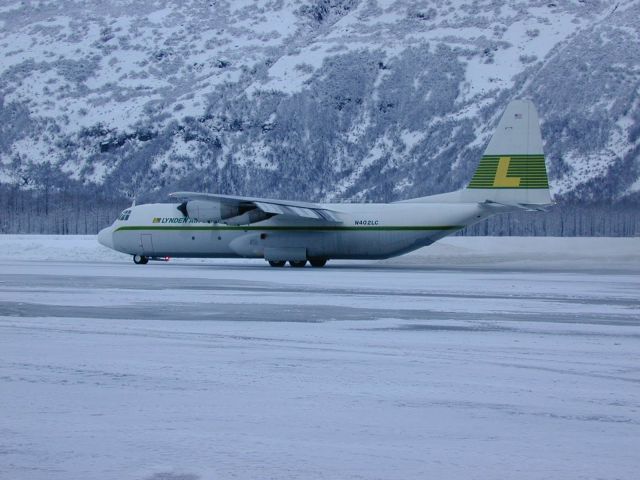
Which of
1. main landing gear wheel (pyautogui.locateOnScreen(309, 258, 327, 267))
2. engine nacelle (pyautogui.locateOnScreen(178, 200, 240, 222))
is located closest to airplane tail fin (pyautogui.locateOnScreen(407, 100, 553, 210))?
main landing gear wheel (pyautogui.locateOnScreen(309, 258, 327, 267))

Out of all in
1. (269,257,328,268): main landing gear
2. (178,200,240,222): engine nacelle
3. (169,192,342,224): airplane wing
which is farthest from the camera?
(269,257,328,268): main landing gear

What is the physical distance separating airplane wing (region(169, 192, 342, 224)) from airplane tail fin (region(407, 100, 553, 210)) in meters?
4.82

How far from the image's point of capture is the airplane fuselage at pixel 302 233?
3953 cm

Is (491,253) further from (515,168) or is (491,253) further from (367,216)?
(367,216)

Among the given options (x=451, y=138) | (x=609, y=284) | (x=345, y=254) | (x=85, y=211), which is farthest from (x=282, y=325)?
(x=451, y=138)

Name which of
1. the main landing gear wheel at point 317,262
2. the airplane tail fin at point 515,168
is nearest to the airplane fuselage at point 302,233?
the main landing gear wheel at point 317,262

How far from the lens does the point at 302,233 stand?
41.2 m

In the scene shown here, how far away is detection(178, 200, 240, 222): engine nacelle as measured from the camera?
40469 millimetres

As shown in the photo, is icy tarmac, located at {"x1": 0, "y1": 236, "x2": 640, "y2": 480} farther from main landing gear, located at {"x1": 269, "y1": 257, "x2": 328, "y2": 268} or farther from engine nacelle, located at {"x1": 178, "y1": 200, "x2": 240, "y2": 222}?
main landing gear, located at {"x1": 269, "y1": 257, "x2": 328, "y2": 268}

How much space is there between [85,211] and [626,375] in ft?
491

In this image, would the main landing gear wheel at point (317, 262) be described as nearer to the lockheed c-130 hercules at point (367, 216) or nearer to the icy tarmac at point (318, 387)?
the lockheed c-130 hercules at point (367, 216)

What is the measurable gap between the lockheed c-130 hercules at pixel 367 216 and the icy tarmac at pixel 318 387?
16.5m

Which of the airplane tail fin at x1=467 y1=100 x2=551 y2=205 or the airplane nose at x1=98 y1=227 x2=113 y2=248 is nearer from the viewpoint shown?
the airplane tail fin at x1=467 y1=100 x2=551 y2=205

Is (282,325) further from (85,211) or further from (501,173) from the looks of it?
(85,211)
